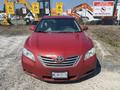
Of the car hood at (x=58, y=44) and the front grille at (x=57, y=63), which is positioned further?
the car hood at (x=58, y=44)

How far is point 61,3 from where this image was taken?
3266 centimetres

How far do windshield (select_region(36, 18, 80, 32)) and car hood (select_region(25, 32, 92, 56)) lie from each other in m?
0.48

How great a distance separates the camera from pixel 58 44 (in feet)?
21.3

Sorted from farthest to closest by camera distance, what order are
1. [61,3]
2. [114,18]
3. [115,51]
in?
[114,18]
[61,3]
[115,51]

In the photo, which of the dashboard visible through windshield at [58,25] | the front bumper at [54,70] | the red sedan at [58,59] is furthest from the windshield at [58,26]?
the front bumper at [54,70]

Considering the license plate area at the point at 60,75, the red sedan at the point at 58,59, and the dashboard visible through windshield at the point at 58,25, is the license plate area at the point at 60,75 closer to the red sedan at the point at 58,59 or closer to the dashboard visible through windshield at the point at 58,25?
the red sedan at the point at 58,59

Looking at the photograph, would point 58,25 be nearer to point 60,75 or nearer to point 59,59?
point 59,59

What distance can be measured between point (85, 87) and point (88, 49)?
93 cm

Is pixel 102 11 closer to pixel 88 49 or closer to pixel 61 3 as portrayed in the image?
pixel 61 3

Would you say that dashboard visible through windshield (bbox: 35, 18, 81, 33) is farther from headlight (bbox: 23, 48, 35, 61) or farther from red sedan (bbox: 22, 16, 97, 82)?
headlight (bbox: 23, 48, 35, 61)

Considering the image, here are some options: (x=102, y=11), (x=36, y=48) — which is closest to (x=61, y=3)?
(x=102, y=11)

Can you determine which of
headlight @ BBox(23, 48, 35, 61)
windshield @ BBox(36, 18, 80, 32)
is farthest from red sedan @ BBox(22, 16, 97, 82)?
windshield @ BBox(36, 18, 80, 32)

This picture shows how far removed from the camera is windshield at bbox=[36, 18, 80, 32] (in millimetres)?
7937

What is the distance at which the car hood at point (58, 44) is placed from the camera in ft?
20.1
